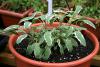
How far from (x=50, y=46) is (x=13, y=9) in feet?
2.08

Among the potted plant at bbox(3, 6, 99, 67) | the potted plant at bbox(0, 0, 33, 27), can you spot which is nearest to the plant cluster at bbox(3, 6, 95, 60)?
the potted plant at bbox(3, 6, 99, 67)

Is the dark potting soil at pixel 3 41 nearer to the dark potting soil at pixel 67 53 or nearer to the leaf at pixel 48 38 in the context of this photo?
the dark potting soil at pixel 67 53

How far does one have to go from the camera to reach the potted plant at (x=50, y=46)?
1382 millimetres

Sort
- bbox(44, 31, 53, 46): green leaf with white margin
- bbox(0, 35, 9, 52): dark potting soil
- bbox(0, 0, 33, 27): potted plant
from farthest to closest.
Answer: bbox(0, 0, 33, 27): potted plant < bbox(0, 35, 9, 52): dark potting soil < bbox(44, 31, 53, 46): green leaf with white margin

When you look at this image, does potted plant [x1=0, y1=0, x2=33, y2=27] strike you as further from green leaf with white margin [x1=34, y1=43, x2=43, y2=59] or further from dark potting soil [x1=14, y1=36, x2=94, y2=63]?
green leaf with white margin [x1=34, y1=43, x2=43, y2=59]

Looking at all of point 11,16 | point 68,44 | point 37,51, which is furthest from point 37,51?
point 11,16

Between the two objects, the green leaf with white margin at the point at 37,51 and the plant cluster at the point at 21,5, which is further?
the plant cluster at the point at 21,5

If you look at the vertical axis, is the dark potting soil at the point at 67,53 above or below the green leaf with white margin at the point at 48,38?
below

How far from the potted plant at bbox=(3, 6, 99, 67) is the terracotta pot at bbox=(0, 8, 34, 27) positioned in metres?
0.32

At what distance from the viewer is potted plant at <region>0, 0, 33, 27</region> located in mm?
1889

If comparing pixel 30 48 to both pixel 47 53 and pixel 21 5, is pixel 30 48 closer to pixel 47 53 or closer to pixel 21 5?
pixel 47 53

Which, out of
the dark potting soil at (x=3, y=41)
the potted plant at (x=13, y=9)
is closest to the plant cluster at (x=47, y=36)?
the dark potting soil at (x=3, y=41)

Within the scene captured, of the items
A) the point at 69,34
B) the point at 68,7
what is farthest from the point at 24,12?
the point at 69,34

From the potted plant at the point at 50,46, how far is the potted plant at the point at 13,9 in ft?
1.17
